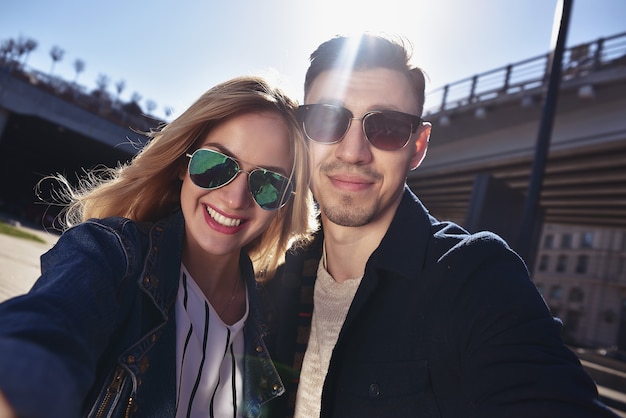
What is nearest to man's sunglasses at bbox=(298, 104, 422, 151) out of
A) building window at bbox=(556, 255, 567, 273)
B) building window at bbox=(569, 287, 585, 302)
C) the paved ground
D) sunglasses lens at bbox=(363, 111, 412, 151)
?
sunglasses lens at bbox=(363, 111, 412, 151)

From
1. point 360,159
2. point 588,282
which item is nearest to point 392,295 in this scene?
point 360,159

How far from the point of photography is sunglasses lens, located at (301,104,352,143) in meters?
2.45

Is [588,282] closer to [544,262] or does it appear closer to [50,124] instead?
[544,262]

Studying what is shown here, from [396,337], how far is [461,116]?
15028mm

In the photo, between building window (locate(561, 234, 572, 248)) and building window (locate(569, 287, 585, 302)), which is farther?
building window (locate(561, 234, 572, 248))

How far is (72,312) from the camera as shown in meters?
1.23

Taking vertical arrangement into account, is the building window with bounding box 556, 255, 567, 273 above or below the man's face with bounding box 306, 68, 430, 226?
above

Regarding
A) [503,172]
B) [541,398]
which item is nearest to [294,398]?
[541,398]

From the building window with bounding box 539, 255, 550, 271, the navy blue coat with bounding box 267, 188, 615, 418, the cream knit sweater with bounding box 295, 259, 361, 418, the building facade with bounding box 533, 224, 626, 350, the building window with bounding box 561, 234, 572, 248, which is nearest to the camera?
the navy blue coat with bounding box 267, 188, 615, 418

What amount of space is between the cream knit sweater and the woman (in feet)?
0.49

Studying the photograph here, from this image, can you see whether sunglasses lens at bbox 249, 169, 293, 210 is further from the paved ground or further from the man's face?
the paved ground

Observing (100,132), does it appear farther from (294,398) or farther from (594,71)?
(294,398)

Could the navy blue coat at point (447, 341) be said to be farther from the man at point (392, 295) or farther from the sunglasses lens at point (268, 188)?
the sunglasses lens at point (268, 188)

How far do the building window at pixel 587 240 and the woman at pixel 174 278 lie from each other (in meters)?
57.8
